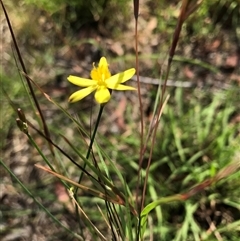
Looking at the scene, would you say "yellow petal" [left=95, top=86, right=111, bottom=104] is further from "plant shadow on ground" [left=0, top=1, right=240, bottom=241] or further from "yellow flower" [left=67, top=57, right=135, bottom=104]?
"plant shadow on ground" [left=0, top=1, right=240, bottom=241]

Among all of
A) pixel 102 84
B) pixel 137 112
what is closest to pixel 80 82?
pixel 102 84

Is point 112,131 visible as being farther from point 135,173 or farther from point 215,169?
point 215,169

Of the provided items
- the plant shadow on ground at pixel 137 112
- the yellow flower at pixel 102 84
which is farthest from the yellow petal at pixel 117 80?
the plant shadow on ground at pixel 137 112

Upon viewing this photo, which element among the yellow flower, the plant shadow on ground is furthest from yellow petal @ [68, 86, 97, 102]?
the plant shadow on ground

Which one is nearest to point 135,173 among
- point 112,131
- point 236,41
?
point 112,131

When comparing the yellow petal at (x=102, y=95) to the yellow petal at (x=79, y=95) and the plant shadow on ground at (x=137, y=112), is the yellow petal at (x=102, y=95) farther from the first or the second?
the plant shadow on ground at (x=137, y=112)

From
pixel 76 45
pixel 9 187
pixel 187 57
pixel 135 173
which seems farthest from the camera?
pixel 76 45
